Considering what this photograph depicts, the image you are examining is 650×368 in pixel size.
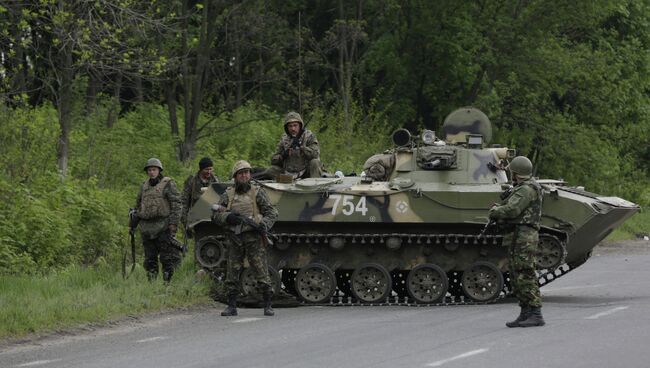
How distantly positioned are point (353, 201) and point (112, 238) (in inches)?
206

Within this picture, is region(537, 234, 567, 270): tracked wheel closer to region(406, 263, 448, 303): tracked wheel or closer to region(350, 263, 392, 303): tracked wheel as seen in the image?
region(406, 263, 448, 303): tracked wheel

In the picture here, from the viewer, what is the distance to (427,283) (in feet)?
58.8

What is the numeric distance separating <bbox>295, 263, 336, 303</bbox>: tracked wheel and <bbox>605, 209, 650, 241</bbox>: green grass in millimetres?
17911

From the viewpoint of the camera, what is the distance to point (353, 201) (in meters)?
18.0

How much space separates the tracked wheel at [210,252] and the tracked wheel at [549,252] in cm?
413

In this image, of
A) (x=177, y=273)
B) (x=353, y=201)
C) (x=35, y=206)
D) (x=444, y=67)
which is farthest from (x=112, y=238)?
(x=444, y=67)

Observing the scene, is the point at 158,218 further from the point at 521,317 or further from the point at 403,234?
the point at 521,317

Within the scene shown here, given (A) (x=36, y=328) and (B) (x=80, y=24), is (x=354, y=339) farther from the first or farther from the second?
(B) (x=80, y=24)

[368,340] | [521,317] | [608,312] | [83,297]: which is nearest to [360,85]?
[608,312]

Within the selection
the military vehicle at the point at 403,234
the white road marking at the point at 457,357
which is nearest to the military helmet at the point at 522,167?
the military vehicle at the point at 403,234

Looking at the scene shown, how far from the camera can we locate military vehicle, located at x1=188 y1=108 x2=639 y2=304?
17781 millimetres

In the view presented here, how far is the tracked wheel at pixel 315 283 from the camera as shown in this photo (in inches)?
706

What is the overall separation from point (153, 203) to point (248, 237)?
2206 mm

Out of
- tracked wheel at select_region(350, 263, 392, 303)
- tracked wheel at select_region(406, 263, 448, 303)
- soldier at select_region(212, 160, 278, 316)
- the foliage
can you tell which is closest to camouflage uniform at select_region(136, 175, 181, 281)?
soldier at select_region(212, 160, 278, 316)
